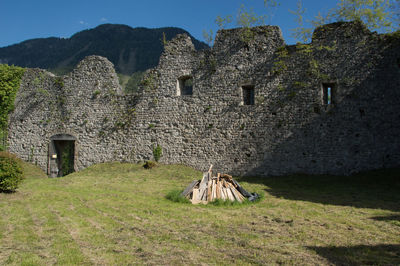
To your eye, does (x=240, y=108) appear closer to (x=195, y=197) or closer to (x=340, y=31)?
(x=340, y=31)

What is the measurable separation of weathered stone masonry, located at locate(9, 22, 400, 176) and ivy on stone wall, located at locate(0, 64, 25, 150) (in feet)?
1.15

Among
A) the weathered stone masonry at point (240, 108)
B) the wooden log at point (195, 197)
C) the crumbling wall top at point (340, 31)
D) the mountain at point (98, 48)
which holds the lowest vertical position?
the wooden log at point (195, 197)

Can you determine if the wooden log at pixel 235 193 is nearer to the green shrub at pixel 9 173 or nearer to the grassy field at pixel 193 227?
the grassy field at pixel 193 227

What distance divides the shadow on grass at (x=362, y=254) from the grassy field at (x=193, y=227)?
0.01 m

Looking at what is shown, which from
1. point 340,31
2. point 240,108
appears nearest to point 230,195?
point 240,108

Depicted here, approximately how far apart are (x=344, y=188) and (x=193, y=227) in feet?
23.0

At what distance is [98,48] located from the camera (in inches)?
2904

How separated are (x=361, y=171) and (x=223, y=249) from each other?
9313mm

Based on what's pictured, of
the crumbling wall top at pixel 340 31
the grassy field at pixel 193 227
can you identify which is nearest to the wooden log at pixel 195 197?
the grassy field at pixel 193 227

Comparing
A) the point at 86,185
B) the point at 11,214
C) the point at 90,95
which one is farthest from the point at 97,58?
the point at 11,214

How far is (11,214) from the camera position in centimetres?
673

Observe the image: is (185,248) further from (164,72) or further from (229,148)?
(164,72)

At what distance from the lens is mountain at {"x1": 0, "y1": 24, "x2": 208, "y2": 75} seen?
66.8 metres

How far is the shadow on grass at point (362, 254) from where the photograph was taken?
4207mm
